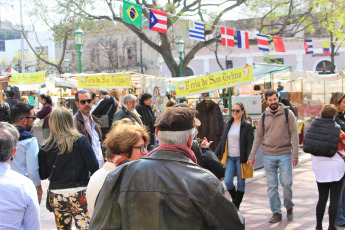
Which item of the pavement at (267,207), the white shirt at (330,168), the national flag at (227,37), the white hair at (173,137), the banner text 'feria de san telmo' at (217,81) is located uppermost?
the national flag at (227,37)

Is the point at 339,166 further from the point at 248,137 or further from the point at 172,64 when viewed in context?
the point at 172,64

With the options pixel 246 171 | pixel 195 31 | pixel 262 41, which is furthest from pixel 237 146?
pixel 262 41

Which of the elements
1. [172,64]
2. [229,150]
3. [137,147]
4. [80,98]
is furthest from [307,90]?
[137,147]

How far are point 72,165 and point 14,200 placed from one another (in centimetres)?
148

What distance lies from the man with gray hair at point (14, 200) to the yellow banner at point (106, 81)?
354 inches

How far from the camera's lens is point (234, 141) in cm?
697

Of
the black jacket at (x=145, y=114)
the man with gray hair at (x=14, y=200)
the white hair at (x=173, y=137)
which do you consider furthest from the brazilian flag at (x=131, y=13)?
the white hair at (x=173, y=137)

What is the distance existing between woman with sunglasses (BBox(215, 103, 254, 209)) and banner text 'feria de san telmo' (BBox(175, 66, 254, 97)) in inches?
66.1

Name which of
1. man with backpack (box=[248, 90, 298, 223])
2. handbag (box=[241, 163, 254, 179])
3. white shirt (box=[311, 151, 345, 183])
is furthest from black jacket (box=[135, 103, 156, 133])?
white shirt (box=[311, 151, 345, 183])

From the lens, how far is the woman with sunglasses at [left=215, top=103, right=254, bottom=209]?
6902 millimetres

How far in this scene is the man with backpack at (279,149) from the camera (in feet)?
20.9

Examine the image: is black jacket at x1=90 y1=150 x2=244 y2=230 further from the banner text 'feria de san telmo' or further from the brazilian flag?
the brazilian flag

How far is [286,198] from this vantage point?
6.39 metres

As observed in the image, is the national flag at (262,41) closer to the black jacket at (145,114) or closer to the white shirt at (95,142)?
the black jacket at (145,114)
